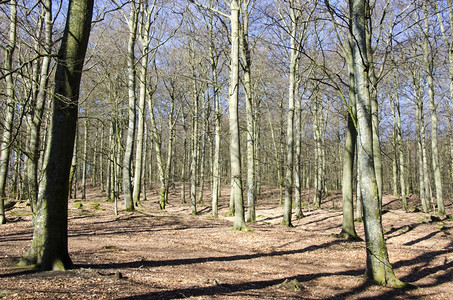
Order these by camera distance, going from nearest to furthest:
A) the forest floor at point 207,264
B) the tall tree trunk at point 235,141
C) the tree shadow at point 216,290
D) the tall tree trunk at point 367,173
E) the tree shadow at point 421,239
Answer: the tree shadow at point 216,290 → the forest floor at point 207,264 → the tall tree trunk at point 367,173 → the tall tree trunk at point 235,141 → the tree shadow at point 421,239

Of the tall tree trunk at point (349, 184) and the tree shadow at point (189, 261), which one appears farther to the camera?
the tall tree trunk at point (349, 184)

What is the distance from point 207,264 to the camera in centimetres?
703

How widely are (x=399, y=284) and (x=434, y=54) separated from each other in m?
18.0

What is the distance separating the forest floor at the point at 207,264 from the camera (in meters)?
4.74

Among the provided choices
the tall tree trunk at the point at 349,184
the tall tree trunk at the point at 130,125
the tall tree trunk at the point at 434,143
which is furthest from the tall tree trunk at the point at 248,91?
the tall tree trunk at the point at 434,143

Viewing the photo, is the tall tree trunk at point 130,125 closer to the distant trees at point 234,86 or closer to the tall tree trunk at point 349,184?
the distant trees at point 234,86

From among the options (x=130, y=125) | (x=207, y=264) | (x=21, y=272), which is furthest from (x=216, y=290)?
(x=130, y=125)

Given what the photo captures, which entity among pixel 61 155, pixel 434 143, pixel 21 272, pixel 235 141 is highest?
pixel 434 143

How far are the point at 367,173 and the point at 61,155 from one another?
532cm

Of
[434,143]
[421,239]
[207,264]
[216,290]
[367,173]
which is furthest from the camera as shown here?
[434,143]

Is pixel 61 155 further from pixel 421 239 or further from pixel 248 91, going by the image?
pixel 421 239

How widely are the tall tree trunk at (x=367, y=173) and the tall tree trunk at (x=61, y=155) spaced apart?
4971mm

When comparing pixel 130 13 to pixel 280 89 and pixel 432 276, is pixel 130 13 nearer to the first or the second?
→ pixel 280 89

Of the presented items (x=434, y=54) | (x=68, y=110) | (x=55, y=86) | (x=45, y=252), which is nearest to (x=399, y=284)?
(x=45, y=252)
